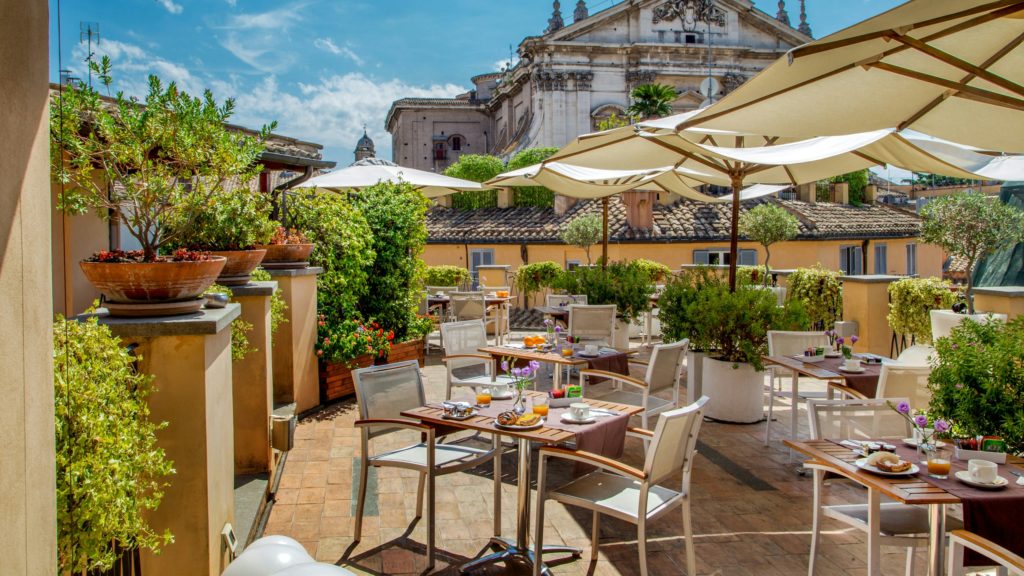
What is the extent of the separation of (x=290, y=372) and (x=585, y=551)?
12.4ft

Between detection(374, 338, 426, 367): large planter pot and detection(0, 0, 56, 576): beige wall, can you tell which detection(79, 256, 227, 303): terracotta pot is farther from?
detection(374, 338, 426, 367): large planter pot

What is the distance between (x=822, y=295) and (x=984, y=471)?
885 centimetres

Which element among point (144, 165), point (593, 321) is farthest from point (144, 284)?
point (593, 321)

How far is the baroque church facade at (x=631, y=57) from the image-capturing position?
35406mm

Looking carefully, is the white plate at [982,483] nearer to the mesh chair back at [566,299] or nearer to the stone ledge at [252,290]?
the stone ledge at [252,290]

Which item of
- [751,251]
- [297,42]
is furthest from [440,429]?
[751,251]

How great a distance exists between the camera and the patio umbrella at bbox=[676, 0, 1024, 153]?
10.8 ft

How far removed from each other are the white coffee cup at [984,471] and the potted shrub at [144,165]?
3.56 metres

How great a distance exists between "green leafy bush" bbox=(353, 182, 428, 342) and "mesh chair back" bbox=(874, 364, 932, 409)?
18.9 feet

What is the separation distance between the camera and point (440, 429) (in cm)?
471

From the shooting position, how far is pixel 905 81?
433 centimetres

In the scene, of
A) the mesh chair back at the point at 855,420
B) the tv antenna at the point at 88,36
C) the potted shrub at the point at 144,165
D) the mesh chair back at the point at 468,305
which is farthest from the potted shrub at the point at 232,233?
the mesh chair back at the point at 468,305

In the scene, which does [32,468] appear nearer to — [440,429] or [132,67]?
[132,67]

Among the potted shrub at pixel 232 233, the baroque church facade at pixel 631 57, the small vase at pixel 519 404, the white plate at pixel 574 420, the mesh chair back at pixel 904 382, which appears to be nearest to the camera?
the white plate at pixel 574 420
